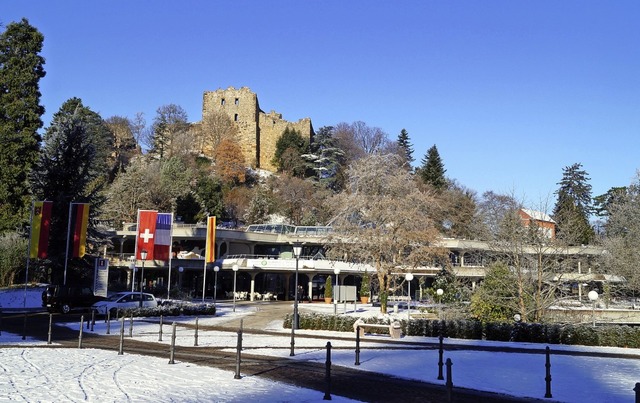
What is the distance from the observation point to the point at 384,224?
42.1 metres

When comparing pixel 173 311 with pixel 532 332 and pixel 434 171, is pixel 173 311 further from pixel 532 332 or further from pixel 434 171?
pixel 434 171

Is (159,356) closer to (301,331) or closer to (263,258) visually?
(301,331)

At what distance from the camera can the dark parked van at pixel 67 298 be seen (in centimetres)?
3269

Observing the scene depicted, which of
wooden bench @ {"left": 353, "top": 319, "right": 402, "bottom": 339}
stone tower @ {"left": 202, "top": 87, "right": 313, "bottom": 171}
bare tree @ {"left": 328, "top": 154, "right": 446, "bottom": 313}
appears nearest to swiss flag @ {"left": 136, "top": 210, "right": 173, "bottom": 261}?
bare tree @ {"left": 328, "top": 154, "right": 446, "bottom": 313}

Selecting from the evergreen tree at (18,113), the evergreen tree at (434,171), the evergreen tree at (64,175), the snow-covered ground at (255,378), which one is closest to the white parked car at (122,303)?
the snow-covered ground at (255,378)

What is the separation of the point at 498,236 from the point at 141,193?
44.4m

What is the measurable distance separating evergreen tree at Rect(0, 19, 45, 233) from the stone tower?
200 ft

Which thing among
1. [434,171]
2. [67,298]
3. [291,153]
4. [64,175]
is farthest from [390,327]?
[291,153]

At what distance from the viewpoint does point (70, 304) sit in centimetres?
3356

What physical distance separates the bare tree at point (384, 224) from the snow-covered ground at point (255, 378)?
61.1 feet

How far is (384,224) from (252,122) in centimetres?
7533

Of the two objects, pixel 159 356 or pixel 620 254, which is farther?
pixel 620 254

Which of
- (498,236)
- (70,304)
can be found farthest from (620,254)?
(70,304)

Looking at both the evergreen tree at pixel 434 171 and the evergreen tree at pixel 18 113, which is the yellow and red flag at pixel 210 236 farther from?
the evergreen tree at pixel 434 171
